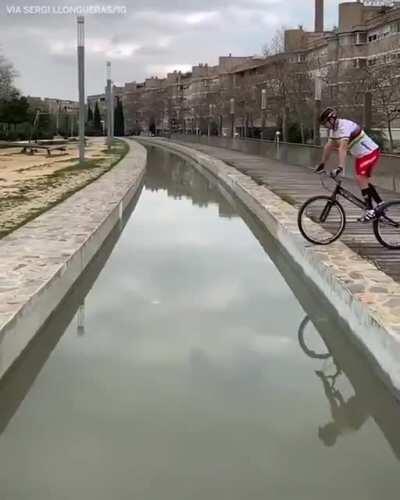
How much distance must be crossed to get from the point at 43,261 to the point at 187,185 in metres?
15.8

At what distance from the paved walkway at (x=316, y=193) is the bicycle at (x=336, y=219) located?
229 mm

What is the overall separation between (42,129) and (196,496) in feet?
288

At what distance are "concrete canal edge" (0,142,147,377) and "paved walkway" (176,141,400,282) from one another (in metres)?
3.58

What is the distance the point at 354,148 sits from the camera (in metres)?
9.11

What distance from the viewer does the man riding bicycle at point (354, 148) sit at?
29.1ft

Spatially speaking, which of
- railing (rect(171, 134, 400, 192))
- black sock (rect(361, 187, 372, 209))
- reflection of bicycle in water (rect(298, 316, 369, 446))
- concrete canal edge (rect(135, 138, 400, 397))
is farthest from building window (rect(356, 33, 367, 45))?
reflection of bicycle in water (rect(298, 316, 369, 446))

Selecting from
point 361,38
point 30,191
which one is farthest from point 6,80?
point 30,191

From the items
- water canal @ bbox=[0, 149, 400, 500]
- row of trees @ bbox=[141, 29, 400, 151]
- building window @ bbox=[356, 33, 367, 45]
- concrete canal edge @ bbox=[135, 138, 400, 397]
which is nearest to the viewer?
water canal @ bbox=[0, 149, 400, 500]

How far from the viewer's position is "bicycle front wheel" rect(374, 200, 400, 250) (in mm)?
9180

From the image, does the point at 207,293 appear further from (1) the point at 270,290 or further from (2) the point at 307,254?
(2) the point at 307,254

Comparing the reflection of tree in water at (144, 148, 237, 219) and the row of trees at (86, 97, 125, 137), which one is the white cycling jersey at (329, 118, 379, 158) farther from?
the row of trees at (86, 97, 125, 137)

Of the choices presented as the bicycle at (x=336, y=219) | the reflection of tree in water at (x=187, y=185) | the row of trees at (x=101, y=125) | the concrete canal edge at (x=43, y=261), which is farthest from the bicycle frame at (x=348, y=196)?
the row of trees at (x=101, y=125)

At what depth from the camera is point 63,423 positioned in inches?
183

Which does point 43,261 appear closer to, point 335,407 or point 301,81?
point 335,407
